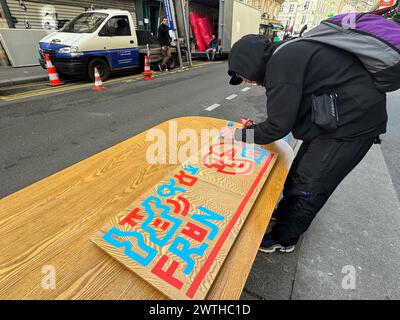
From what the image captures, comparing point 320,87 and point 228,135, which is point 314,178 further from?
point 228,135

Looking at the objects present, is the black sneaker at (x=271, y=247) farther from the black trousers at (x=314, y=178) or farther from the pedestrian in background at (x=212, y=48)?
the pedestrian in background at (x=212, y=48)

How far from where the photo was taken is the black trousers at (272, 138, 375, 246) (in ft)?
4.11

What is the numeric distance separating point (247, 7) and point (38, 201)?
47.9 ft

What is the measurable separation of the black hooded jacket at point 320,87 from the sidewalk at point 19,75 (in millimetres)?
7391

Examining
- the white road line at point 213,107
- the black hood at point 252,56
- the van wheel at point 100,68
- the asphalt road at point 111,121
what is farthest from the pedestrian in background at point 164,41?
the black hood at point 252,56

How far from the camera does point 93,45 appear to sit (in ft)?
20.2

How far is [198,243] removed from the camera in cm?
94

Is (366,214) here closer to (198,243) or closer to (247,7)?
(198,243)

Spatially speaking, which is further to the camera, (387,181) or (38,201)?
(387,181)

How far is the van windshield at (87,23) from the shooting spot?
6.36 meters

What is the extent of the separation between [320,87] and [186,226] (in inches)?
39.8

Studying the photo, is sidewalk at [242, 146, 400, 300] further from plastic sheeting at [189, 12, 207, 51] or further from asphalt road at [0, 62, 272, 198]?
plastic sheeting at [189, 12, 207, 51]

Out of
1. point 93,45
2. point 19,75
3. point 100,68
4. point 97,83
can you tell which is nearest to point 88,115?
point 97,83
